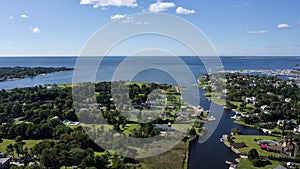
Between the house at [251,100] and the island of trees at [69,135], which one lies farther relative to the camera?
the house at [251,100]

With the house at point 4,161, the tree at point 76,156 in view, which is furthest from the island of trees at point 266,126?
the house at point 4,161

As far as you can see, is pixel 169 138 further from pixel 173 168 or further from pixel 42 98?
pixel 42 98

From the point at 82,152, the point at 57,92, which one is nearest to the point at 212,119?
the point at 82,152

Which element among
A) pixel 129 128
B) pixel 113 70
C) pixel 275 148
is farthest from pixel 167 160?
pixel 113 70

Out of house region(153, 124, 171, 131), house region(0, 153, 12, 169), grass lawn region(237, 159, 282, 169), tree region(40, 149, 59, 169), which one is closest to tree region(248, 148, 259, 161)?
grass lawn region(237, 159, 282, 169)

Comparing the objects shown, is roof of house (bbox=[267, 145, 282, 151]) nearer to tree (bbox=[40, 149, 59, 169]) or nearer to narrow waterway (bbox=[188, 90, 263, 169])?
narrow waterway (bbox=[188, 90, 263, 169])

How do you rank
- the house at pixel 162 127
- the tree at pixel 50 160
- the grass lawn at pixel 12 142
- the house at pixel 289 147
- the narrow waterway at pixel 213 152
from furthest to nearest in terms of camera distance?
1. the house at pixel 162 127
2. the grass lawn at pixel 12 142
3. the house at pixel 289 147
4. the narrow waterway at pixel 213 152
5. the tree at pixel 50 160

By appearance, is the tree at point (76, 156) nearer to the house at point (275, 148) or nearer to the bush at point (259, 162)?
the bush at point (259, 162)

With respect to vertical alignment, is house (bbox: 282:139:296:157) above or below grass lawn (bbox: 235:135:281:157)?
above

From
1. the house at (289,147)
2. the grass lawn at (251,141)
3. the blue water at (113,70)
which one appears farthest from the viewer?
the blue water at (113,70)

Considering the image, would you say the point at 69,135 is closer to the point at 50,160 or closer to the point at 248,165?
the point at 50,160
